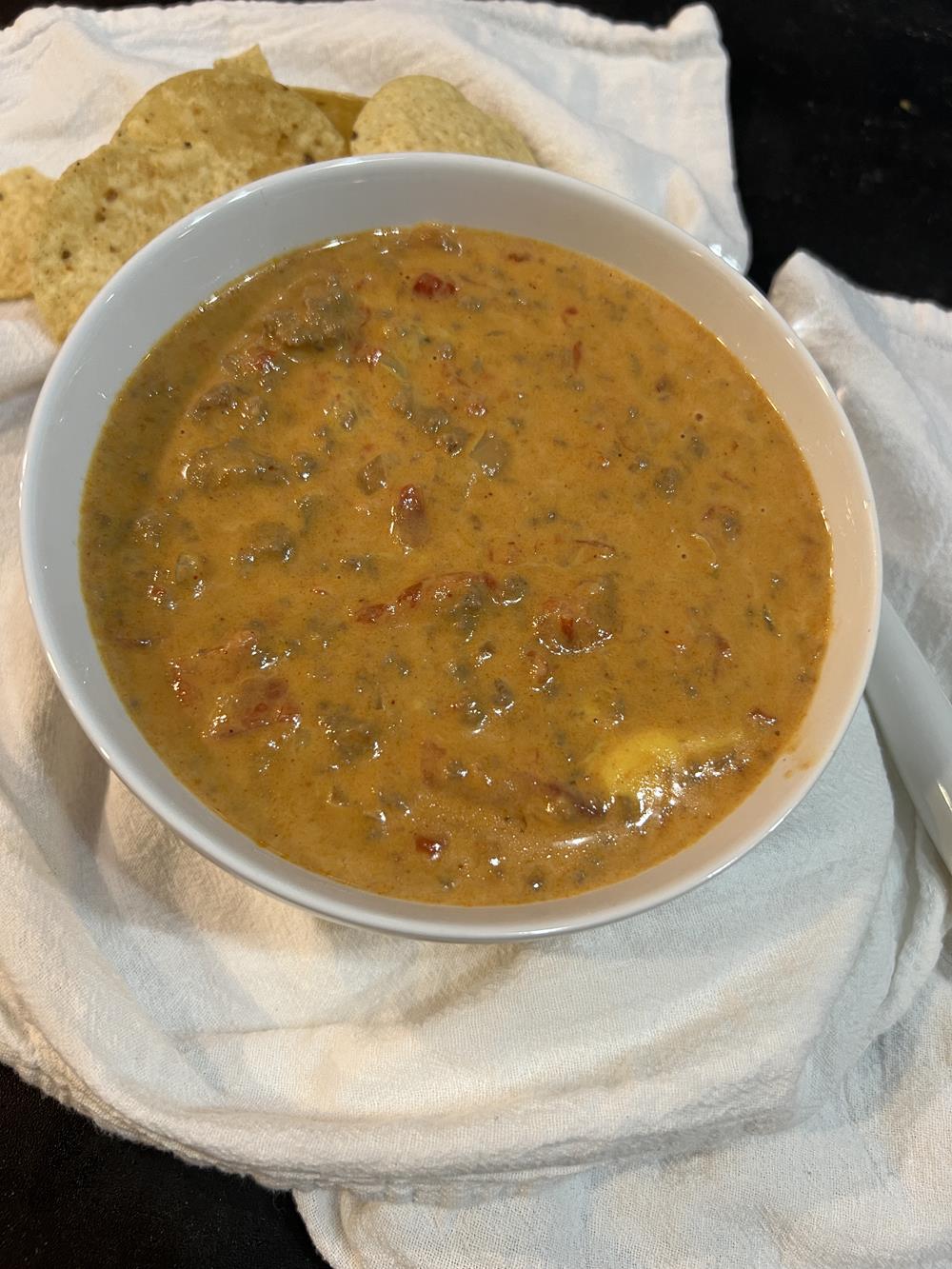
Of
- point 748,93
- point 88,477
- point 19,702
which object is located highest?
point 88,477

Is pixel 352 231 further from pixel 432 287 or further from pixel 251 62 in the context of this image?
pixel 251 62

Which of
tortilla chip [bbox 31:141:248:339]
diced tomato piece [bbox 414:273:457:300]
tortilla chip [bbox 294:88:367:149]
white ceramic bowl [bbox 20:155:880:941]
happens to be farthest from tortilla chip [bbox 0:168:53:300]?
diced tomato piece [bbox 414:273:457:300]

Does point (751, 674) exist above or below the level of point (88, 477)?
below

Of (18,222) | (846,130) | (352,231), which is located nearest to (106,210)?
(18,222)

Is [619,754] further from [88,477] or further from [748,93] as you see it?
[748,93]

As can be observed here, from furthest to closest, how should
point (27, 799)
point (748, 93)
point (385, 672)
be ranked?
point (748, 93)
point (27, 799)
point (385, 672)

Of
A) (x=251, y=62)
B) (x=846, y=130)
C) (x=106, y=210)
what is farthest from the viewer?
(x=846, y=130)

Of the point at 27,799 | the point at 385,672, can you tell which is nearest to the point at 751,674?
the point at 385,672

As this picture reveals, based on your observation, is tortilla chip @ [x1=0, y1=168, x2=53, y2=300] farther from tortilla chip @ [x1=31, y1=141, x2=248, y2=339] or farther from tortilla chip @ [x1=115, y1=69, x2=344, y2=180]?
tortilla chip @ [x1=115, y1=69, x2=344, y2=180]
